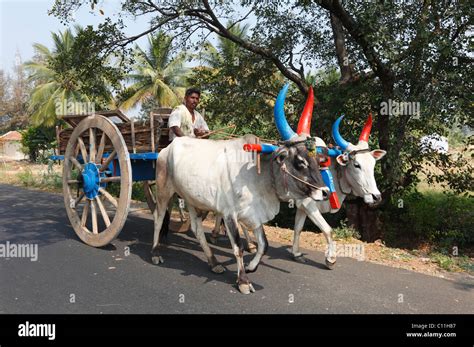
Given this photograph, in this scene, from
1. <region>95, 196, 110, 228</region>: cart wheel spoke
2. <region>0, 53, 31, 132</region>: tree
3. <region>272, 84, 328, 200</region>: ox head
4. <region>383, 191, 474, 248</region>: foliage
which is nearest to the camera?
<region>272, 84, 328, 200</region>: ox head

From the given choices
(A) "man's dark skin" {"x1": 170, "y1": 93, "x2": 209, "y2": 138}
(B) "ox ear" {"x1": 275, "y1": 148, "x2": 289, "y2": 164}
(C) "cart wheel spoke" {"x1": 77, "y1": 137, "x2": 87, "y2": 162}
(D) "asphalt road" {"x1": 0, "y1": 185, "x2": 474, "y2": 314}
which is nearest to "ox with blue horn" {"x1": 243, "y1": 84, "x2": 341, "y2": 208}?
(B) "ox ear" {"x1": 275, "y1": 148, "x2": 289, "y2": 164}

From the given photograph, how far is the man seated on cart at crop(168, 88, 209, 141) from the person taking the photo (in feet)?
18.2

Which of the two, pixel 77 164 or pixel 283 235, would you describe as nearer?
pixel 77 164

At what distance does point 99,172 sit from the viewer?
5.89 metres

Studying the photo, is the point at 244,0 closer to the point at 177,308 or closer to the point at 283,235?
the point at 283,235

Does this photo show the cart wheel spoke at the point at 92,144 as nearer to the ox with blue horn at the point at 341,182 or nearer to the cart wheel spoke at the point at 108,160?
the cart wheel spoke at the point at 108,160

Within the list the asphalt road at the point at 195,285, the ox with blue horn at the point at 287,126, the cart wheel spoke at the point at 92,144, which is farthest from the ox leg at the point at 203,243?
the cart wheel spoke at the point at 92,144

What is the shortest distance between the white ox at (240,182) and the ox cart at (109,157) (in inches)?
22.7

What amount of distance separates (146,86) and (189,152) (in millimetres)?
20508

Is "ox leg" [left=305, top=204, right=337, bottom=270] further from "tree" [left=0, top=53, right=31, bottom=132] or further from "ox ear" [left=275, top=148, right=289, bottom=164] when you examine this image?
"tree" [left=0, top=53, right=31, bottom=132]

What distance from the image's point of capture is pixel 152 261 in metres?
5.42

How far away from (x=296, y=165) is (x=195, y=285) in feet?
5.74

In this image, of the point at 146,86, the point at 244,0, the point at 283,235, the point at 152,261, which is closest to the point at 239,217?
the point at 152,261
